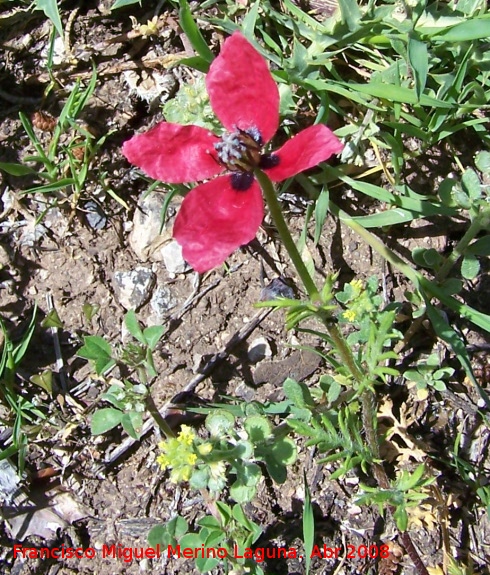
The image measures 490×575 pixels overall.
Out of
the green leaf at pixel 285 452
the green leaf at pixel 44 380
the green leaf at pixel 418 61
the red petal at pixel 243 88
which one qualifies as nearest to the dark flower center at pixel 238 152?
the red petal at pixel 243 88

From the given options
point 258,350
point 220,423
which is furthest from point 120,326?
point 220,423

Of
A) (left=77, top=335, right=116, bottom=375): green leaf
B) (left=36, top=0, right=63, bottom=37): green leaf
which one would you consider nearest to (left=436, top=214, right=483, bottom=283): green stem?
(left=77, top=335, right=116, bottom=375): green leaf

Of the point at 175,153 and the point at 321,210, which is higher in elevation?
the point at 321,210

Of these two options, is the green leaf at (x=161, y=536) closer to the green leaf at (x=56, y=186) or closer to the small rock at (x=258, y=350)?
the small rock at (x=258, y=350)

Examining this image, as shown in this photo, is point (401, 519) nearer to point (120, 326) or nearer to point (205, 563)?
point (205, 563)

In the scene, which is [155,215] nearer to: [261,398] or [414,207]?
[261,398]
